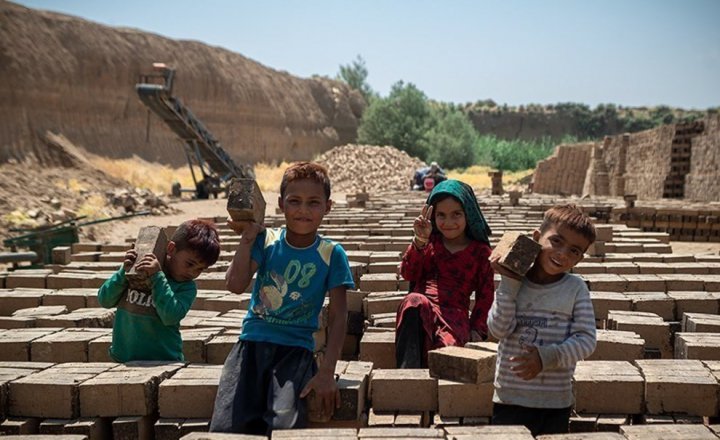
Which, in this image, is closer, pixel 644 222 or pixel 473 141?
pixel 644 222

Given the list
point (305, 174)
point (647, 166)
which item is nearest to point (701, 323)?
point (305, 174)

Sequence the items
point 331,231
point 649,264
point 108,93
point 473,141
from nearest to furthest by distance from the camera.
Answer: point 649,264, point 331,231, point 108,93, point 473,141

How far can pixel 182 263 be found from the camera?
11.5 feet

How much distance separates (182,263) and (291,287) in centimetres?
76

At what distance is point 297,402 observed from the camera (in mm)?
2811

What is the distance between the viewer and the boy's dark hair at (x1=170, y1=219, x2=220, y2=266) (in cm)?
349

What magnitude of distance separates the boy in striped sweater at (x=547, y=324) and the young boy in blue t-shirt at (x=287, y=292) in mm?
714

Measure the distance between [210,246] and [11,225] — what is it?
12.5m

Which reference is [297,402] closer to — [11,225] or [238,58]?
[11,225]

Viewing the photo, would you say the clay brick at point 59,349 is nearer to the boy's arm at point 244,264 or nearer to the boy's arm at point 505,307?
the boy's arm at point 244,264

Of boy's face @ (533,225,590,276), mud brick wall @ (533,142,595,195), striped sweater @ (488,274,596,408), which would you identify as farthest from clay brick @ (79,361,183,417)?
mud brick wall @ (533,142,595,195)

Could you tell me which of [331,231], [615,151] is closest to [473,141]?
[615,151]

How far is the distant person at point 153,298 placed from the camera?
3.42 metres

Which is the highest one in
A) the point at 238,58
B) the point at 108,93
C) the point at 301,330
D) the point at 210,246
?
the point at 238,58
